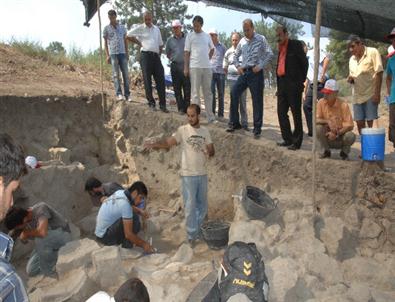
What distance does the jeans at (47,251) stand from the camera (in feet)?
17.2

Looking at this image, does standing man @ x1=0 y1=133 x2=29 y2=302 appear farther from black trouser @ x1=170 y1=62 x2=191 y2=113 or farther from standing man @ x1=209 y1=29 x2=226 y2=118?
standing man @ x1=209 y1=29 x2=226 y2=118

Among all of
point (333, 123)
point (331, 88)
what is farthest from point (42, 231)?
point (331, 88)

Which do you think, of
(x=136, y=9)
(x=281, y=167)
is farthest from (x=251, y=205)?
(x=136, y=9)

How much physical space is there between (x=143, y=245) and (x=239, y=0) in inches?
140

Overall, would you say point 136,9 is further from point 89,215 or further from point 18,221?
point 18,221

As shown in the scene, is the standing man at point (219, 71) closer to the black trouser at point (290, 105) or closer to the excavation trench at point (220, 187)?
the excavation trench at point (220, 187)

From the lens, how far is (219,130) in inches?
275

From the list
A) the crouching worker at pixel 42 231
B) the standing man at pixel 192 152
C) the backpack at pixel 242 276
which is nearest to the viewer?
the backpack at pixel 242 276

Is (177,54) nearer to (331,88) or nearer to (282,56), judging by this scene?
(282,56)

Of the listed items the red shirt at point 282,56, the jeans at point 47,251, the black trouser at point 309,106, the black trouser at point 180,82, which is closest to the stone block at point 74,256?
the jeans at point 47,251

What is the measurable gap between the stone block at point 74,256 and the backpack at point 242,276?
1.97 meters

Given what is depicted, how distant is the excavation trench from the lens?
16.0 ft

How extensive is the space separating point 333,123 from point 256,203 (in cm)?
147

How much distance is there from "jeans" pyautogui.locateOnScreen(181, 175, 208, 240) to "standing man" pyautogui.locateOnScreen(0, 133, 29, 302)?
4.11m
